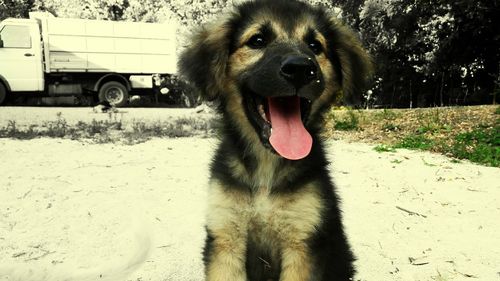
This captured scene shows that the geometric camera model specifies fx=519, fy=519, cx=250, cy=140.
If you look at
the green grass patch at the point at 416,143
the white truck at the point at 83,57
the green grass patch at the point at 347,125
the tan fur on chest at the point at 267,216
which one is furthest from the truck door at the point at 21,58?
the tan fur on chest at the point at 267,216

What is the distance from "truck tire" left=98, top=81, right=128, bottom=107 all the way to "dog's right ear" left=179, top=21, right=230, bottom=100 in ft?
52.9

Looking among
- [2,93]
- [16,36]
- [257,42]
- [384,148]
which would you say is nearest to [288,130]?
[257,42]

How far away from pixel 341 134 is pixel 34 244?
676cm

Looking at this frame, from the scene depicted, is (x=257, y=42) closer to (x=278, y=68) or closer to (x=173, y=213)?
(x=278, y=68)

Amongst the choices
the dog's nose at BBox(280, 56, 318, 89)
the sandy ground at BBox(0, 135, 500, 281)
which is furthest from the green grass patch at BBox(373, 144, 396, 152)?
the dog's nose at BBox(280, 56, 318, 89)

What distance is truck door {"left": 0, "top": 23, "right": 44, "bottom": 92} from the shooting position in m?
16.7

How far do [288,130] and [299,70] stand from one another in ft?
1.21

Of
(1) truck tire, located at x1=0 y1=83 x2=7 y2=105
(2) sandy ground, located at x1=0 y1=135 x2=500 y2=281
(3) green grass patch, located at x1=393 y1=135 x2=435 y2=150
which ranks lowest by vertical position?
(2) sandy ground, located at x1=0 y1=135 x2=500 y2=281

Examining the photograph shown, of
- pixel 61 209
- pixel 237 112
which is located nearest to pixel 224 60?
pixel 237 112

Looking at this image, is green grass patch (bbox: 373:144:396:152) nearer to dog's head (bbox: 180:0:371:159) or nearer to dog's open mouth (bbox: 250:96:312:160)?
dog's head (bbox: 180:0:371:159)

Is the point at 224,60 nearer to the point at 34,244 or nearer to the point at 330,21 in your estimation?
the point at 330,21

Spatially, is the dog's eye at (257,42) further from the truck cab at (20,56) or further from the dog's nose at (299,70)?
the truck cab at (20,56)

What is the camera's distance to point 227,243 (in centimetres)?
282

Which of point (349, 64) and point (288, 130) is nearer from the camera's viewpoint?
point (288, 130)
